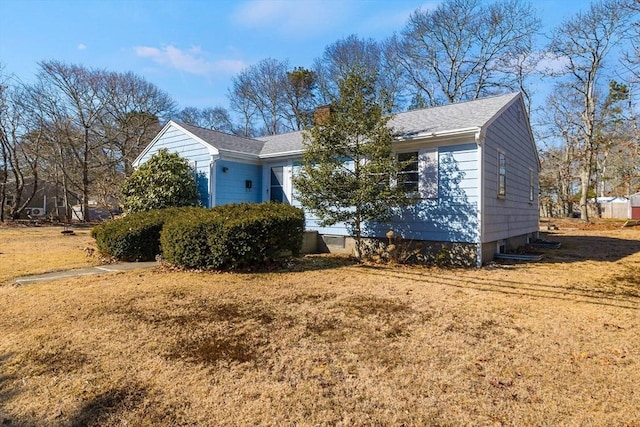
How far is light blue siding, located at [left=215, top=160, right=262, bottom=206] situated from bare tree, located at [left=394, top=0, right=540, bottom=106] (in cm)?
1946

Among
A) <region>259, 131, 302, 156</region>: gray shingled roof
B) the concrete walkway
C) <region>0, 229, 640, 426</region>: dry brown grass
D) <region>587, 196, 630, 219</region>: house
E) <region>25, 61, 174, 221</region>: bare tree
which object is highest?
<region>25, 61, 174, 221</region>: bare tree

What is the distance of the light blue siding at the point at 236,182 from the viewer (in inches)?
445

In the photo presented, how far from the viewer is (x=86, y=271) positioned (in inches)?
282

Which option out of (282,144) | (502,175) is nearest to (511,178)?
(502,175)

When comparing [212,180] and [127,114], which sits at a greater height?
[127,114]

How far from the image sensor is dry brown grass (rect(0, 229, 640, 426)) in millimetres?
2502

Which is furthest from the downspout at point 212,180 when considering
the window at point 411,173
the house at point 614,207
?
the house at point 614,207

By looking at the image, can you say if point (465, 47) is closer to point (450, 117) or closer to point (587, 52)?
point (587, 52)

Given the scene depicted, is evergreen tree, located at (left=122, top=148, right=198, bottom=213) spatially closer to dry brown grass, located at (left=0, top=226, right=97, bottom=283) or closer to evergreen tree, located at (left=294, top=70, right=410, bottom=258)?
dry brown grass, located at (left=0, top=226, right=97, bottom=283)

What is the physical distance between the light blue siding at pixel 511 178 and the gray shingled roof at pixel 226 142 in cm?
715

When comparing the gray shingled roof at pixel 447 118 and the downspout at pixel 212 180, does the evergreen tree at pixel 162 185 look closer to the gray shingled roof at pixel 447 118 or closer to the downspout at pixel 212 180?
the downspout at pixel 212 180

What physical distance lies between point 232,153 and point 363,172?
4837 millimetres

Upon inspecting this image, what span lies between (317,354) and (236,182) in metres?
9.03

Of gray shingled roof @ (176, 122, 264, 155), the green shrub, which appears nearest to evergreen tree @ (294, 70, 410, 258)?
the green shrub
